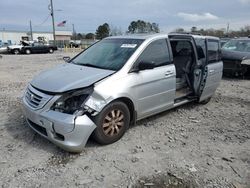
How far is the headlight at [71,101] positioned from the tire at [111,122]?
32 cm

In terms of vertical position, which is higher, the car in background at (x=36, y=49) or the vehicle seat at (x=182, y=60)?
the vehicle seat at (x=182, y=60)

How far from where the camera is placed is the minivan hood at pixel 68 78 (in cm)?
362

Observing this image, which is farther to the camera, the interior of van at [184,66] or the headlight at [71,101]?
the interior of van at [184,66]

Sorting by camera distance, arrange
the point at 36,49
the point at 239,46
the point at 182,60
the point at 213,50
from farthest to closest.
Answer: the point at 36,49
the point at 239,46
the point at 213,50
the point at 182,60

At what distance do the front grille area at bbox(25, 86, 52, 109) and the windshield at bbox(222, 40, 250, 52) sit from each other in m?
8.93

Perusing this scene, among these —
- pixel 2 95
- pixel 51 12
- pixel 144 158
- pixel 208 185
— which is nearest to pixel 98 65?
pixel 144 158

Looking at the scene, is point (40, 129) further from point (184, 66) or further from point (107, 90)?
point (184, 66)

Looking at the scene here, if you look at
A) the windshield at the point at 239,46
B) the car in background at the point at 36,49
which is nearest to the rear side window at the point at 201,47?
the windshield at the point at 239,46

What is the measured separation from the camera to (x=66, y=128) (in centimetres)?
339

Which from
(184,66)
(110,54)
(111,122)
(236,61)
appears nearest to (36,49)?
(236,61)

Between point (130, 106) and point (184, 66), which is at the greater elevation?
point (184, 66)

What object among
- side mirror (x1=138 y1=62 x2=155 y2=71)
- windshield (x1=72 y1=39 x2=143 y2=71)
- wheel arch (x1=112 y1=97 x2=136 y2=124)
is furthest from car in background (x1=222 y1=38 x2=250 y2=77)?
wheel arch (x1=112 y1=97 x2=136 y2=124)

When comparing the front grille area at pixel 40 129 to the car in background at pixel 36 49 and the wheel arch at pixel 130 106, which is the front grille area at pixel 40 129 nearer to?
the wheel arch at pixel 130 106

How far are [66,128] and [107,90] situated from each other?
2.57 ft
